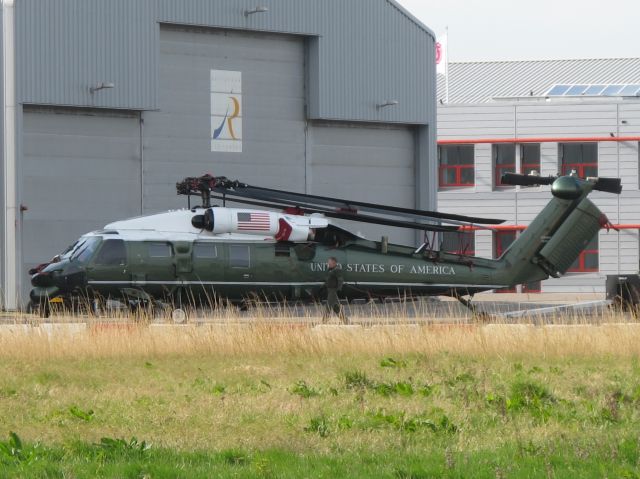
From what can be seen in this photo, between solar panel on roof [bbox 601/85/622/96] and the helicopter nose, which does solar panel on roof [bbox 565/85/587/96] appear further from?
the helicopter nose

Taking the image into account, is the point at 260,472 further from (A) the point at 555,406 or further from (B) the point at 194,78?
(B) the point at 194,78

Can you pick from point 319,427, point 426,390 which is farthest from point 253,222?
point 319,427

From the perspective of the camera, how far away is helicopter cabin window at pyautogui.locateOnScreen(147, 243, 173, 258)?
27672 mm

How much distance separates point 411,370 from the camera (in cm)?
1655

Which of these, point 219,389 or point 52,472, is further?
point 219,389

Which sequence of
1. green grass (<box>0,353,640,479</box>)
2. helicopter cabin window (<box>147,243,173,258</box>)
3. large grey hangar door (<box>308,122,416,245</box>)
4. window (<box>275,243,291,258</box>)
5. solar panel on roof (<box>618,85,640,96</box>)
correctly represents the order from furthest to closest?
solar panel on roof (<box>618,85,640,96</box>)
large grey hangar door (<box>308,122,416,245</box>)
window (<box>275,243,291,258</box>)
helicopter cabin window (<box>147,243,173,258</box>)
green grass (<box>0,353,640,479</box>)

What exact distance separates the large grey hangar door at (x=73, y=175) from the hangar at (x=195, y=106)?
1.5 inches

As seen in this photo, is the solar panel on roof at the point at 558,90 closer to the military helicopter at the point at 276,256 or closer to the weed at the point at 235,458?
the military helicopter at the point at 276,256

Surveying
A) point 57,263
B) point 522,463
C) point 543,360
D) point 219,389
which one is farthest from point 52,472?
point 57,263

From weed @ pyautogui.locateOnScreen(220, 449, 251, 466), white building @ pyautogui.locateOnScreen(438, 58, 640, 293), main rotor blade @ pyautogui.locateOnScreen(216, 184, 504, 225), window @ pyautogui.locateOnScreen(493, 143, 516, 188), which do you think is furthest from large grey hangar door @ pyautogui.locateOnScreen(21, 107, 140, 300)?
weed @ pyautogui.locateOnScreen(220, 449, 251, 466)

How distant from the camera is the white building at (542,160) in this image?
50.5 meters

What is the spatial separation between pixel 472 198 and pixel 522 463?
42251 mm

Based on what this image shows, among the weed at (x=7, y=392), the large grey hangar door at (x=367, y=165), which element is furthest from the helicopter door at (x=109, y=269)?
the weed at (x=7, y=392)

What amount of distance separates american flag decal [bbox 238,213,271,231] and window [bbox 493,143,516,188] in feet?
82.3
